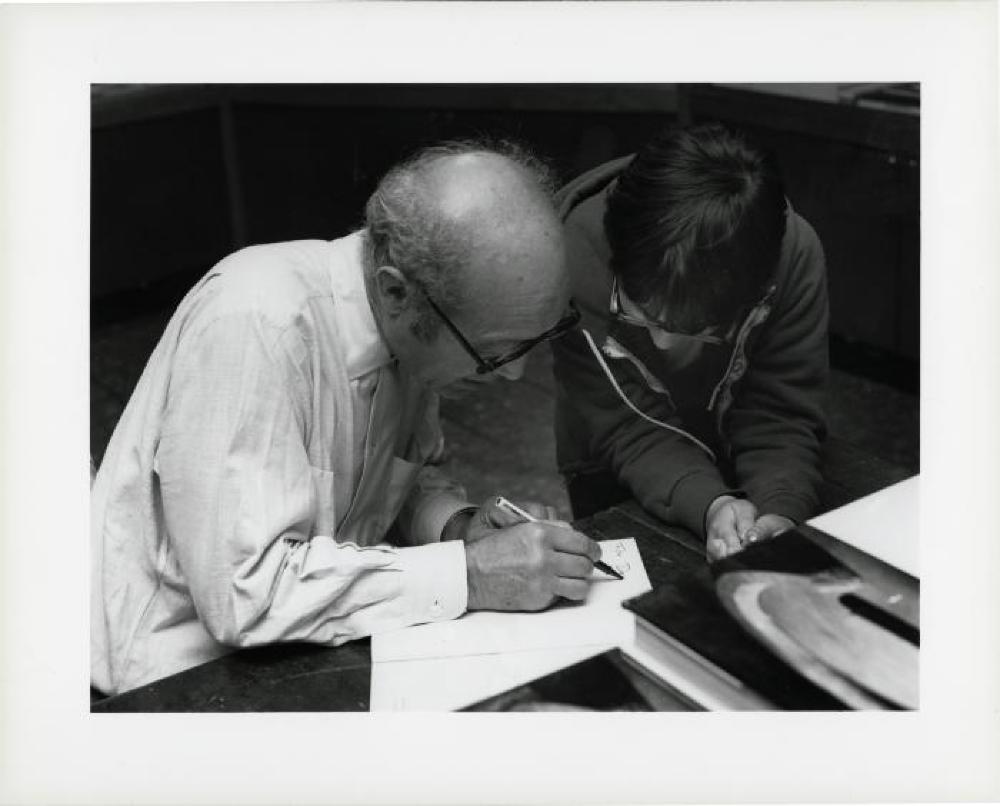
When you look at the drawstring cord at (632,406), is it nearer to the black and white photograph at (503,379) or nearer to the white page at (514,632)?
the black and white photograph at (503,379)

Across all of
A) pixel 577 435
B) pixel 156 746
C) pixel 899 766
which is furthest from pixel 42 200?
pixel 899 766

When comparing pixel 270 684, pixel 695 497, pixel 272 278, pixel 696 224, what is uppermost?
pixel 696 224

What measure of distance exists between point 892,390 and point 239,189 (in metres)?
1.32

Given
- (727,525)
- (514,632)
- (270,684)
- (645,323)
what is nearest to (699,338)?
(645,323)

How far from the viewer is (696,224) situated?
1.96 meters

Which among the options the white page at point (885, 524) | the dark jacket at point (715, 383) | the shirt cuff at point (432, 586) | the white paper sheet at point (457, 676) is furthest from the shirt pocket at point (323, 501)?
the white page at point (885, 524)

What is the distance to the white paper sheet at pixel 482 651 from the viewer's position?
1.64m

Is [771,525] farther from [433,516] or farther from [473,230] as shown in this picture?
[473,230]

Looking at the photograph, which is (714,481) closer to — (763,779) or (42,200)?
(763,779)

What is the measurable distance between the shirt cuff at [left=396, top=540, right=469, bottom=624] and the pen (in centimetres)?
17

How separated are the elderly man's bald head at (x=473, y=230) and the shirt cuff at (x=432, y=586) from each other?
0.39m

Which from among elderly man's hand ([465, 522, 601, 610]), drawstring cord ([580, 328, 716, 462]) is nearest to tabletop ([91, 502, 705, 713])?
elderly man's hand ([465, 522, 601, 610])

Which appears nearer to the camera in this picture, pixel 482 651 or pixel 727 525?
Result: pixel 482 651

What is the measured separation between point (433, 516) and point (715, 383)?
597 millimetres
